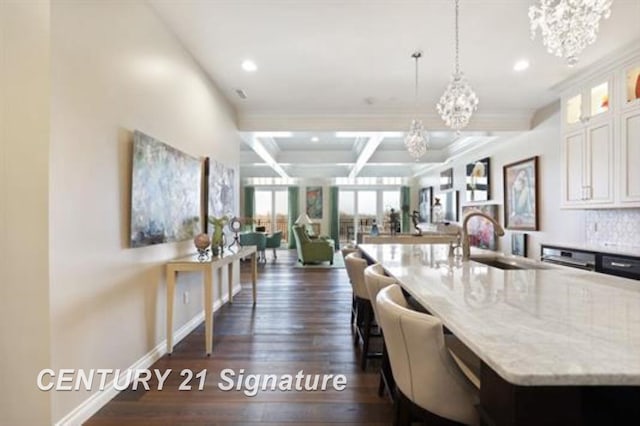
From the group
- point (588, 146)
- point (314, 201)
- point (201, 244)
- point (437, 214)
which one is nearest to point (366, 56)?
point (201, 244)

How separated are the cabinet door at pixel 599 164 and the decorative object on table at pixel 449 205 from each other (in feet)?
14.6

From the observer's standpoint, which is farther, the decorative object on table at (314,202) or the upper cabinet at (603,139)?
the decorative object on table at (314,202)

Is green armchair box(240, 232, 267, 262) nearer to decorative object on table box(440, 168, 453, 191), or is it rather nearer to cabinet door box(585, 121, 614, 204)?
decorative object on table box(440, 168, 453, 191)

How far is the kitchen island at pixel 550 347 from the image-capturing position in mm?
731

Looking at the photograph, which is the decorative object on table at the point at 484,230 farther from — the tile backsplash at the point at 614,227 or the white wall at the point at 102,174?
the white wall at the point at 102,174

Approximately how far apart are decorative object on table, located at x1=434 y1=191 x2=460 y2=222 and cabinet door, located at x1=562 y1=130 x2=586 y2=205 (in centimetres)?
405

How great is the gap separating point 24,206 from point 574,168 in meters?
5.12

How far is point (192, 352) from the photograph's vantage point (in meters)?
3.09

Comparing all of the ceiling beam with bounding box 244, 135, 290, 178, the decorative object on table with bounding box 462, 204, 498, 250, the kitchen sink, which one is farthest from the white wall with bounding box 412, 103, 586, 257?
the ceiling beam with bounding box 244, 135, 290, 178

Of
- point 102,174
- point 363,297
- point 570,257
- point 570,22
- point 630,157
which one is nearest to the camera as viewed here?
point 570,22

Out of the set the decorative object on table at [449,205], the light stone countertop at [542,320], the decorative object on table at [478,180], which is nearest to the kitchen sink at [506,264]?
the light stone countertop at [542,320]

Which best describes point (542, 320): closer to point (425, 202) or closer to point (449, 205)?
point (449, 205)

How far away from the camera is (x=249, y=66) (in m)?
3.84

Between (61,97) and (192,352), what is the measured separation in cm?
227
